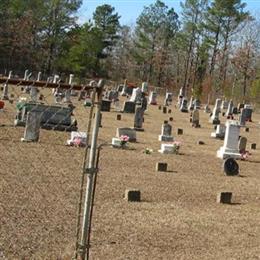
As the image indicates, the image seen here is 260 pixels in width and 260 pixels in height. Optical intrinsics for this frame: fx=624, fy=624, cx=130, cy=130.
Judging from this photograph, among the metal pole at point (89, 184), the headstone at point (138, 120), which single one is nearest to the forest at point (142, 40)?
the headstone at point (138, 120)

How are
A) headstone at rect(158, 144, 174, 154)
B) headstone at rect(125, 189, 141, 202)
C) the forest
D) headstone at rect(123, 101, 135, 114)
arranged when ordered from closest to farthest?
headstone at rect(125, 189, 141, 202) → headstone at rect(158, 144, 174, 154) → headstone at rect(123, 101, 135, 114) → the forest

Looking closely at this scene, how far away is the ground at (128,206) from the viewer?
815cm

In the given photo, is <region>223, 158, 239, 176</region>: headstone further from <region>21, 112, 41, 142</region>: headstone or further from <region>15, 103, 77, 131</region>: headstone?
<region>15, 103, 77, 131</region>: headstone

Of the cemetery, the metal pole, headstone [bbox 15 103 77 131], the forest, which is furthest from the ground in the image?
the forest

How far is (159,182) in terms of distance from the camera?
13.4 m

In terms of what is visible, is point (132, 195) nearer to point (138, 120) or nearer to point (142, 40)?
point (138, 120)

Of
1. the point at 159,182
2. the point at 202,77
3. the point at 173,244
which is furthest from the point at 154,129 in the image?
the point at 202,77

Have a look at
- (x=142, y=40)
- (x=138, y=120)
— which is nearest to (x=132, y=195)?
(x=138, y=120)

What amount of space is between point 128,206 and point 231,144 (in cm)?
886

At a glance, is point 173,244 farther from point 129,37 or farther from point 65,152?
point 129,37

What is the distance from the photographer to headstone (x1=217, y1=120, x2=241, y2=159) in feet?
61.3

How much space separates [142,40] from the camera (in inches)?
2707

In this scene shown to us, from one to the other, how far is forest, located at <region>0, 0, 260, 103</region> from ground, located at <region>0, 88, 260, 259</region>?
147 feet

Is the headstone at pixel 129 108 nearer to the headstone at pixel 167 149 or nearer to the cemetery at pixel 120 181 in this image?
the cemetery at pixel 120 181
